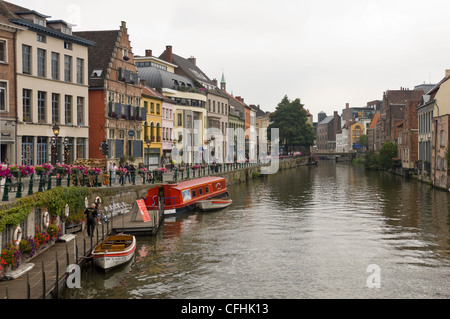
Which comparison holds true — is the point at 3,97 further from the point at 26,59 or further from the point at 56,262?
the point at 56,262

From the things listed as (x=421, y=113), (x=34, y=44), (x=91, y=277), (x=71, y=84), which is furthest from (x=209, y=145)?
(x=91, y=277)

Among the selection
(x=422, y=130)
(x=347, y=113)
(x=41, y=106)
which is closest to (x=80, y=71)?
(x=41, y=106)

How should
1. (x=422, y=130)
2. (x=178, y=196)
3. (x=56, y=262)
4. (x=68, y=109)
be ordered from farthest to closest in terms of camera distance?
(x=422, y=130) < (x=68, y=109) < (x=178, y=196) < (x=56, y=262)

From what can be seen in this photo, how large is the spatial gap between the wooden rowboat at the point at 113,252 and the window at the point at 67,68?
2119 cm

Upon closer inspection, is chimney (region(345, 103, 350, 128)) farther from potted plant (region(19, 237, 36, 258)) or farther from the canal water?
potted plant (region(19, 237, 36, 258))

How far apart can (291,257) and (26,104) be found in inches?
894

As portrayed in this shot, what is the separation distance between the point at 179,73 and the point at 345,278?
65015 mm

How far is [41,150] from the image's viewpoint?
37719 mm

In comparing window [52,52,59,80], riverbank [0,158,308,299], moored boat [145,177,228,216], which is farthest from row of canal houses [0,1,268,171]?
moored boat [145,177,228,216]

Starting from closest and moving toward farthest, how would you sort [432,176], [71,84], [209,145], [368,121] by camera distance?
1. [71,84]
2. [432,176]
3. [209,145]
4. [368,121]

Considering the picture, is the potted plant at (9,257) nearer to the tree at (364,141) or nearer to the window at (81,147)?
the window at (81,147)

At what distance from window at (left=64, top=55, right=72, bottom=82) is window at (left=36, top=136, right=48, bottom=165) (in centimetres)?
551

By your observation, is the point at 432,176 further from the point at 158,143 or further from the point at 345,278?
the point at 345,278
